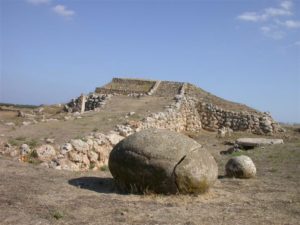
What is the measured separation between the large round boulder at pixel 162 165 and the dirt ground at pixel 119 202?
222mm

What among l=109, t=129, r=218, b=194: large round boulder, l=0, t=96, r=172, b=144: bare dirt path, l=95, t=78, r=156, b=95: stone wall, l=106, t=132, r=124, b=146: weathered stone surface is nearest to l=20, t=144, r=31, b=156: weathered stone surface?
l=0, t=96, r=172, b=144: bare dirt path

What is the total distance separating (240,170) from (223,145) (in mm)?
10874

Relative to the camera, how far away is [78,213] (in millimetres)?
7789

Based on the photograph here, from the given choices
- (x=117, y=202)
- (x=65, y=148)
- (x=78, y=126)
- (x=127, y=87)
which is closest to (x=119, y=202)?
(x=117, y=202)

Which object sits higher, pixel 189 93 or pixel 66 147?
pixel 189 93

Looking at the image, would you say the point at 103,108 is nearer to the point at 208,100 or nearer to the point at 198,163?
the point at 208,100

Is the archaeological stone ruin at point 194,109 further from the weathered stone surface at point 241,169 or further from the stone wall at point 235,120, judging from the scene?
the weathered stone surface at point 241,169

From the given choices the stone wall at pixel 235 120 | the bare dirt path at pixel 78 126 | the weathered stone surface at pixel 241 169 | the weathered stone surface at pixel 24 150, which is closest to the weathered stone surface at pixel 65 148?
the bare dirt path at pixel 78 126

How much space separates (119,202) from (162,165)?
3.65 feet

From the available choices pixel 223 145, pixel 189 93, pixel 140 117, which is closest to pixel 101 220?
pixel 140 117

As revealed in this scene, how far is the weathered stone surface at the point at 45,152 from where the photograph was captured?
12578 millimetres

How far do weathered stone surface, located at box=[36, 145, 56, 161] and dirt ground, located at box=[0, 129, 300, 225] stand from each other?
96cm

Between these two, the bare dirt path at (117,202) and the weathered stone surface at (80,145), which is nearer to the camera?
the bare dirt path at (117,202)

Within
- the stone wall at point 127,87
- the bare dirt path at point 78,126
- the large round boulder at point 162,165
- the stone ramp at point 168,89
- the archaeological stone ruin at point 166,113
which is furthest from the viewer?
the stone wall at point 127,87
